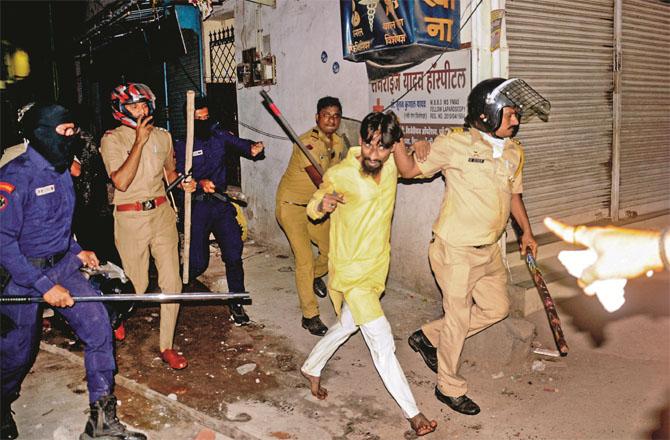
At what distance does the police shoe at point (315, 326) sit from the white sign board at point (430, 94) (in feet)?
7.25

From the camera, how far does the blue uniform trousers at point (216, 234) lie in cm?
616

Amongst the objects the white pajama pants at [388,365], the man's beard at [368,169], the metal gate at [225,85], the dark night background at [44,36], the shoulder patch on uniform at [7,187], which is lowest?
the white pajama pants at [388,365]

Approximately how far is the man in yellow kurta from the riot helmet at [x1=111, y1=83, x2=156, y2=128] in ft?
6.09

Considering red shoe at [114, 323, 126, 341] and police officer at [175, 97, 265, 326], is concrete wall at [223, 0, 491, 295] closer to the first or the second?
police officer at [175, 97, 265, 326]

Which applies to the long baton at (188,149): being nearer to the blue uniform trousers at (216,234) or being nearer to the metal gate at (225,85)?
the blue uniform trousers at (216,234)

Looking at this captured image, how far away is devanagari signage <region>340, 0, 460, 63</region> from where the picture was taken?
5.86m

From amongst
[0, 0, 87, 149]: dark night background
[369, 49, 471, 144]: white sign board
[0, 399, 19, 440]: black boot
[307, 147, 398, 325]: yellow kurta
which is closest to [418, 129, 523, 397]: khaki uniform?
[307, 147, 398, 325]: yellow kurta

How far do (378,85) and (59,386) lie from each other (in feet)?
15.0

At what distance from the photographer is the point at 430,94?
6465mm

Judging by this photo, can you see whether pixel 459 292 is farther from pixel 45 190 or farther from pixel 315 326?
pixel 45 190

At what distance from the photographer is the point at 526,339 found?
17.1 feet

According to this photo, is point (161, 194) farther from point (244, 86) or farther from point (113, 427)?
point (244, 86)

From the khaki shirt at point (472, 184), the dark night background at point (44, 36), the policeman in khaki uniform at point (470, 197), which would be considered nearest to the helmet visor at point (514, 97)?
the policeman in khaki uniform at point (470, 197)

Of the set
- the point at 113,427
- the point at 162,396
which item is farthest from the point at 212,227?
the point at 113,427
